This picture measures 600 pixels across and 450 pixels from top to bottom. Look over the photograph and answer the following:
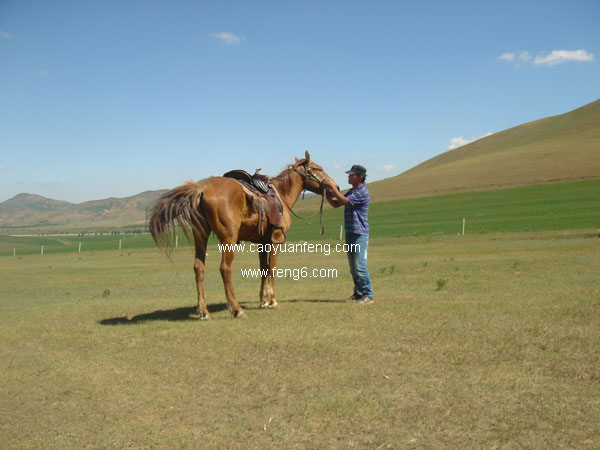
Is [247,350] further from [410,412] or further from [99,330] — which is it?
[99,330]

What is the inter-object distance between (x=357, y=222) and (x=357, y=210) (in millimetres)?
232

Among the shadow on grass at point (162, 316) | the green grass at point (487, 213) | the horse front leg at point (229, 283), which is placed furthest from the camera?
the green grass at point (487, 213)

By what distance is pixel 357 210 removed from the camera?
356 inches

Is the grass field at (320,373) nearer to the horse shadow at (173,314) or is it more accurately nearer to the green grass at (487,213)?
the horse shadow at (173,314)

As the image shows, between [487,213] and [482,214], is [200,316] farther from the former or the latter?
[487,213]

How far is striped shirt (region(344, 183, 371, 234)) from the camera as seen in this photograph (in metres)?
8.96

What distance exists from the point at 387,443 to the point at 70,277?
16.9 meters

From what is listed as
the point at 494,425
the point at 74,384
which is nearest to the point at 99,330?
the point at 74,384

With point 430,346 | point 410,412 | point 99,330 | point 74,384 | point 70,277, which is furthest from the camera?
point 70,277

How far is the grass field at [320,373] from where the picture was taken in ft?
12.6

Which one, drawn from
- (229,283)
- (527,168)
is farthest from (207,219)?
(527,168)

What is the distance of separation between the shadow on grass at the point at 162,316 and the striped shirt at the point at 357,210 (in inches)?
119

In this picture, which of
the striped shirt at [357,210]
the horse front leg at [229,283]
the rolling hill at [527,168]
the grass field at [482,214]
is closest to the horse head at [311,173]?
the striped shirt at [357,210]

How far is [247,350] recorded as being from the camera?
608 cm
